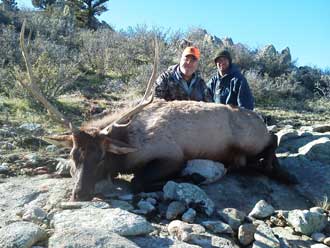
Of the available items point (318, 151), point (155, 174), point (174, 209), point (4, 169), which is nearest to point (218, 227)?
point (174, 209)

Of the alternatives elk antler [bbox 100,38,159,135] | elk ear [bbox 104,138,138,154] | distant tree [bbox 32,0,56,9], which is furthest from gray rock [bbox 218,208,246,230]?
distant tree [bbox 32,0,56,9]

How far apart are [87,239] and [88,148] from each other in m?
1.81

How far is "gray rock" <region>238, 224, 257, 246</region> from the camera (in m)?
4.04

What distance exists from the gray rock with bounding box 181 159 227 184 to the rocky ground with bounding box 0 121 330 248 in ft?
0.05

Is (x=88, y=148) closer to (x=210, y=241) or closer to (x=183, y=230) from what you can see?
(x=183, y=230)

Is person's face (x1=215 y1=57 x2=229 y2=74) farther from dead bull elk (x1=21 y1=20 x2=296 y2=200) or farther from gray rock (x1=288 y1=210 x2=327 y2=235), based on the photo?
gray rock (x1=288 y1=210 x2=327 y2=235)

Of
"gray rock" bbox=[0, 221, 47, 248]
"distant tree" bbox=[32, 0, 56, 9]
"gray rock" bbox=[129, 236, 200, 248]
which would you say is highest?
"distant tree" bbox=[32, 0, 56, 9]

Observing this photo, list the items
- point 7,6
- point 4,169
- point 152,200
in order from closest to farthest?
point 152,200 < point 4,169 < point 7,6

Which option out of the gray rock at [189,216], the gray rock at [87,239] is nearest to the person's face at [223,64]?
the gray rock at [189,216]

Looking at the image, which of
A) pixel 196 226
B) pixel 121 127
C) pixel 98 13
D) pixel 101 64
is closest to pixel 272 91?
pixel 101 64

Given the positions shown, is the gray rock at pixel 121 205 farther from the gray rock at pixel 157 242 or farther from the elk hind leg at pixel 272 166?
the elk hind leg at pixel 272 166

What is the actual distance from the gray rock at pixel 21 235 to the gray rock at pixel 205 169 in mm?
2199

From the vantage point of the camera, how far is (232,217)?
170 inches

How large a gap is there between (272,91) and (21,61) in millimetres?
5800
